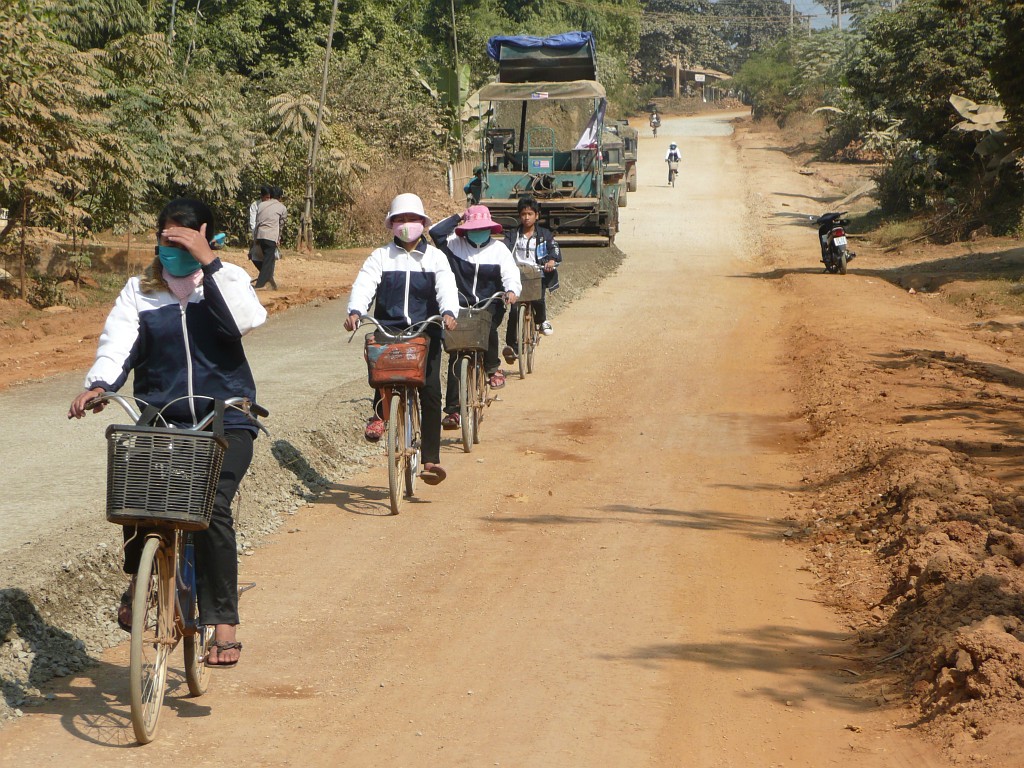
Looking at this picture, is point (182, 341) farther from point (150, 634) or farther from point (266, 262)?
point (266, 262)

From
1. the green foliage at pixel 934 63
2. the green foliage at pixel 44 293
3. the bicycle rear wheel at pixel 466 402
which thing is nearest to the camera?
the bicycle rear wheel at pixel 466 402

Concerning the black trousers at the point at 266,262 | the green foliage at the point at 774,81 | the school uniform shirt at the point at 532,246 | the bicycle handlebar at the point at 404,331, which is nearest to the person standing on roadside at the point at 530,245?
the school uniform shirt at the point at 532,246

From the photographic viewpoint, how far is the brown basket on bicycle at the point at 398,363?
25.1 feet

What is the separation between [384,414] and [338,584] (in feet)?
5.66

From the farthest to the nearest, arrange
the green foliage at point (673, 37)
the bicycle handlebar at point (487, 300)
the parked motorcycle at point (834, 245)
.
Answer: the green foliage at point (673, 37) < the parked motorcycle at point (834, 245) < the bicycle handlebar at point (487, 300)

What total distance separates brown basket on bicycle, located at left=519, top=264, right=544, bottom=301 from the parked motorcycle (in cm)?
1328

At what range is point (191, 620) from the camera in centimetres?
465

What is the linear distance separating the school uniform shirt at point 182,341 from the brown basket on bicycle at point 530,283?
7.91 m

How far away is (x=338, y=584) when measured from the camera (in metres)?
6.46

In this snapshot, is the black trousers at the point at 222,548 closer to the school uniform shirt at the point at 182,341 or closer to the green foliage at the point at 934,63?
the school uniform shirt at the point at 182,341

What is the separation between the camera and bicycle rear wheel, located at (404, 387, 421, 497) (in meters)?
7.95

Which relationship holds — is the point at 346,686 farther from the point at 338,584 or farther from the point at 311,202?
the point at 311,202

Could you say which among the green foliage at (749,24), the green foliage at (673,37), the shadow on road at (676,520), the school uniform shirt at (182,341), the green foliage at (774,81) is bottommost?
the shadow on road at (676,520)

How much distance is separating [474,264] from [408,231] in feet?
→ 8.07
